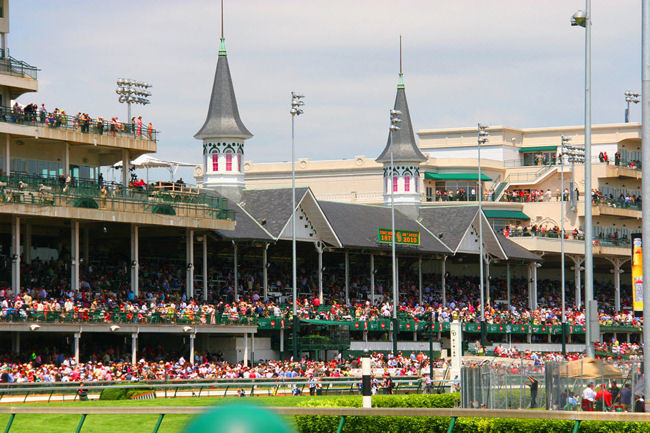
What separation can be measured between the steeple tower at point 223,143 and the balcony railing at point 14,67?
17.2 metres

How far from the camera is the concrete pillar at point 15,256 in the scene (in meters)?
43.1

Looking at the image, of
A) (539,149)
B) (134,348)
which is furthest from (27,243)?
(539,149)

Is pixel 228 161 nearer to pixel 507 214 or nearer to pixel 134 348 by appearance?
pixel 134 348

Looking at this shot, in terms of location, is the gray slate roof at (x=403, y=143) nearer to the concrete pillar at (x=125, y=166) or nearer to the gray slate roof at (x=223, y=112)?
the gray slate roof at (x=223, y=112)

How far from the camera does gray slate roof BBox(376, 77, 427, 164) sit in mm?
73188

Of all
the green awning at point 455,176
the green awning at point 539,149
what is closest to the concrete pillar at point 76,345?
the green awning at point 455,176

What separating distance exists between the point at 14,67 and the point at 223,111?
749 inches

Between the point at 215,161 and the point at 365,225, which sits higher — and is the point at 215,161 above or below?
above

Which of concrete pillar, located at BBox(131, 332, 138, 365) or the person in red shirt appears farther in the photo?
concrete pillar, located at BBox(131, 332, 138, 365)

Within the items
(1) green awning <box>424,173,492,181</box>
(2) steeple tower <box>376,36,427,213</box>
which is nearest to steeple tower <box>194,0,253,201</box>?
(2) steeple tower <box>376,36,427,213</box>

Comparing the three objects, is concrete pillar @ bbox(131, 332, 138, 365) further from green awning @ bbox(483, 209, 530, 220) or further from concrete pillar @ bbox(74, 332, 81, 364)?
green awning @ bbox(483, 209, 530, 220)

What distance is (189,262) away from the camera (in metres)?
50.6

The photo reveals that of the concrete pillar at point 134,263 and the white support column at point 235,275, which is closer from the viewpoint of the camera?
the concrete pillar at point 134,263

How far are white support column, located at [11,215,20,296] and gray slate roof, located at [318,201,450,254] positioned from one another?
1980 cm
